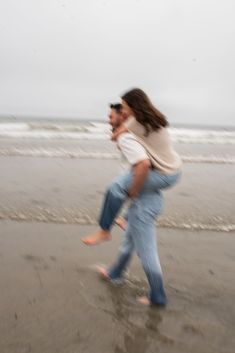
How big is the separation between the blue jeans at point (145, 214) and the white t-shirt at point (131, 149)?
180 mm

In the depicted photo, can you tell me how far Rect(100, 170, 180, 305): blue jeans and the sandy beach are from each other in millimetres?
308

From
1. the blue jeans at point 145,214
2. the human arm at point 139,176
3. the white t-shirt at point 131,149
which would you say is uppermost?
the white t-shirt at point 131,149

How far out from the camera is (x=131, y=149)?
3.06 meters

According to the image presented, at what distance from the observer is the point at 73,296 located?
365 cm

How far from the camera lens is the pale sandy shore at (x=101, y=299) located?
9.79 ft

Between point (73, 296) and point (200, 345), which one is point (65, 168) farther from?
point (200, 345)

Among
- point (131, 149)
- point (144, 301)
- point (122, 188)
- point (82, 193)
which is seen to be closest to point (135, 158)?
point (131, 149)

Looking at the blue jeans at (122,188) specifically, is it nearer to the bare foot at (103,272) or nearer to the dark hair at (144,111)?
the dark hair at (144,111)

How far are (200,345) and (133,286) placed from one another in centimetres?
106

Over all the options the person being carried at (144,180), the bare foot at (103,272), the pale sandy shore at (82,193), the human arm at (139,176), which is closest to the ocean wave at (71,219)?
the pale sandy shore at (82,193)

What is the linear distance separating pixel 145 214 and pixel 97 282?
1027mm

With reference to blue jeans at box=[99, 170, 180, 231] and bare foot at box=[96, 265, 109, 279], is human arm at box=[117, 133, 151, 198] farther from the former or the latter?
bare foot at box=[96, 265, 109, 279]

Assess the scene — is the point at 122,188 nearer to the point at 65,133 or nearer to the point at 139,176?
the point at 139,176

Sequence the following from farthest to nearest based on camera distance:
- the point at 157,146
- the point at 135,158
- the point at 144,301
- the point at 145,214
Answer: the point at 144,301, the point at 145,214, the point at 157,146, the point at 135,158
